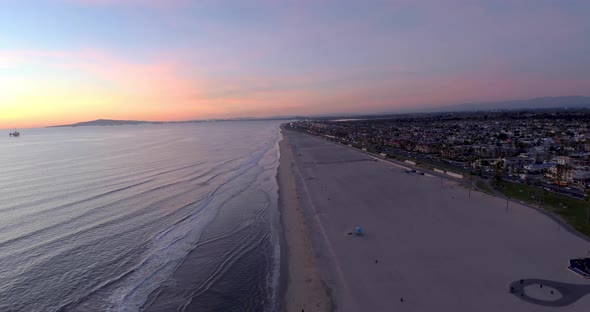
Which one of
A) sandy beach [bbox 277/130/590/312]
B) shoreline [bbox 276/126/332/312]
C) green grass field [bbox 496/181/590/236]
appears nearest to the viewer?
sandy beach [bbox 277/130/590/312]

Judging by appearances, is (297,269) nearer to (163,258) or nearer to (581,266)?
(163,258)

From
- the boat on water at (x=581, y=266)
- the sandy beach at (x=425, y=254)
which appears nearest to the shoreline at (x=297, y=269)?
the sandy beach at (x=425, y=254)

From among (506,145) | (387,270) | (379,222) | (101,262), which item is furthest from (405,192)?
(506,145)

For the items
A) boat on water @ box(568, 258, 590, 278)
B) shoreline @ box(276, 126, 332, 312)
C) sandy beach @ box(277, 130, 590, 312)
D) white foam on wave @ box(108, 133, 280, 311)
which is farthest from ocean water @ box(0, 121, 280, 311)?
boat on water @ box(568, 258, 590, 278)

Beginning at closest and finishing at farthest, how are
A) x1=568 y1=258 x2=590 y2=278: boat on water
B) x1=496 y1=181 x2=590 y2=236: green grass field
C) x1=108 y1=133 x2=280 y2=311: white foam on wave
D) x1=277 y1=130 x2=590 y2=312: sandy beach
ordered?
x1=277 y1=130 x2=590 y2=312: sandy beach, x1=568 y1=258 x2=590 y2=278: boat on water, x1=108 y1=133 x2=280 y2=311: white foam on wave, x1=496 y1=181 x2=590 y2=236: green grass field

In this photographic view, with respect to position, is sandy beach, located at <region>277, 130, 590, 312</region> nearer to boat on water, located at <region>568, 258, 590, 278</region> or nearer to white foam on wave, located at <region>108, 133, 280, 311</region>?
boat on water, located at <region>568, 258, 590, 278</region>

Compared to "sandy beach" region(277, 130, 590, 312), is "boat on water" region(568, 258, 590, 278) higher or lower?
higher

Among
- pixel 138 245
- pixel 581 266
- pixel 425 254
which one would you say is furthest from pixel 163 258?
pixel 581 266
